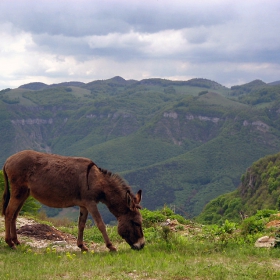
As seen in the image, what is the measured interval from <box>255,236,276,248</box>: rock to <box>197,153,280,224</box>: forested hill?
50038mm

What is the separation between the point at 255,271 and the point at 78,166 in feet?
14.5

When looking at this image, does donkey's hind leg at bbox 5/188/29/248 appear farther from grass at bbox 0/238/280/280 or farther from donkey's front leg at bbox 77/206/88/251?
donkey's front leg at bbox 77/206/88/251

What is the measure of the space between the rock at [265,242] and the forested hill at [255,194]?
50.0 meters

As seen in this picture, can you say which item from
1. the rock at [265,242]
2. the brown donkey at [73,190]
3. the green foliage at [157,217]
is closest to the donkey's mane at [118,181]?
A: the brown donkey at [73,190]

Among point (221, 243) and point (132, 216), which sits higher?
point (132, 216)

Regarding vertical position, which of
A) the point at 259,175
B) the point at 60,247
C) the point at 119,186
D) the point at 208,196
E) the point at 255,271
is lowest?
the point at 208,196

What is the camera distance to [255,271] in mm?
6766

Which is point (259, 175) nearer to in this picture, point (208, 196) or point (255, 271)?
point (208, 196)

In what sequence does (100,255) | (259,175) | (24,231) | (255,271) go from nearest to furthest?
(255,271), (100,255), (24,231), (259,175)

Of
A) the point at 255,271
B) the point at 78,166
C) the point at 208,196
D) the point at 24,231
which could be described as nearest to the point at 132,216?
the point at 78,166

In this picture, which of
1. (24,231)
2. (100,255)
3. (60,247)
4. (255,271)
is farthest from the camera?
(24,231)

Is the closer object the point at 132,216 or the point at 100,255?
the point at 100,255

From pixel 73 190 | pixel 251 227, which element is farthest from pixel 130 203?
pixel 251 227

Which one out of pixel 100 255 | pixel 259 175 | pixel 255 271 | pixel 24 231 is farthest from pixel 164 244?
pixel 259 175
